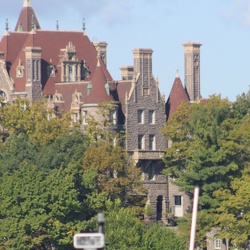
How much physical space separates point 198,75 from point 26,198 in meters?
30.9

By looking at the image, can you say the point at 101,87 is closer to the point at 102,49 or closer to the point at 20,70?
the point at 20,70

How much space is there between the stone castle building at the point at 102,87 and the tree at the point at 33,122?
142 inches

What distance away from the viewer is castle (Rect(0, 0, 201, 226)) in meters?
88.9

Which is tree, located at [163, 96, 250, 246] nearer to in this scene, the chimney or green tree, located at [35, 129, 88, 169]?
green tree, located at [35, 129, 88, 169]

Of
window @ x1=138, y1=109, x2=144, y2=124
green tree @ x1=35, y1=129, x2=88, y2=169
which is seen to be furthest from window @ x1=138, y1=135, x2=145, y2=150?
green tree @ x1=35, y1=129, x2=88, y2=169

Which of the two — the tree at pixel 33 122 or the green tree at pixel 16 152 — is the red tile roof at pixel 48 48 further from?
the green tree at pixel 16 152

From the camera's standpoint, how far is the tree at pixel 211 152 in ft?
253

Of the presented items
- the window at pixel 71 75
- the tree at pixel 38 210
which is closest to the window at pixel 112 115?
the window at pixel 71 75

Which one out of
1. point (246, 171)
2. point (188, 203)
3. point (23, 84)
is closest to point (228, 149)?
point (246, 171)

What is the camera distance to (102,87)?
88.8 metres

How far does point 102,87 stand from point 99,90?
315 millimetres

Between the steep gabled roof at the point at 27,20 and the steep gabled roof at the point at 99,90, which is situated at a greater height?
the steep gabled roof at the point at 27,20

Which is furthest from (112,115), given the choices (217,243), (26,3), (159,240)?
(159,240)

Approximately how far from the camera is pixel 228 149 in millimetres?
77750
